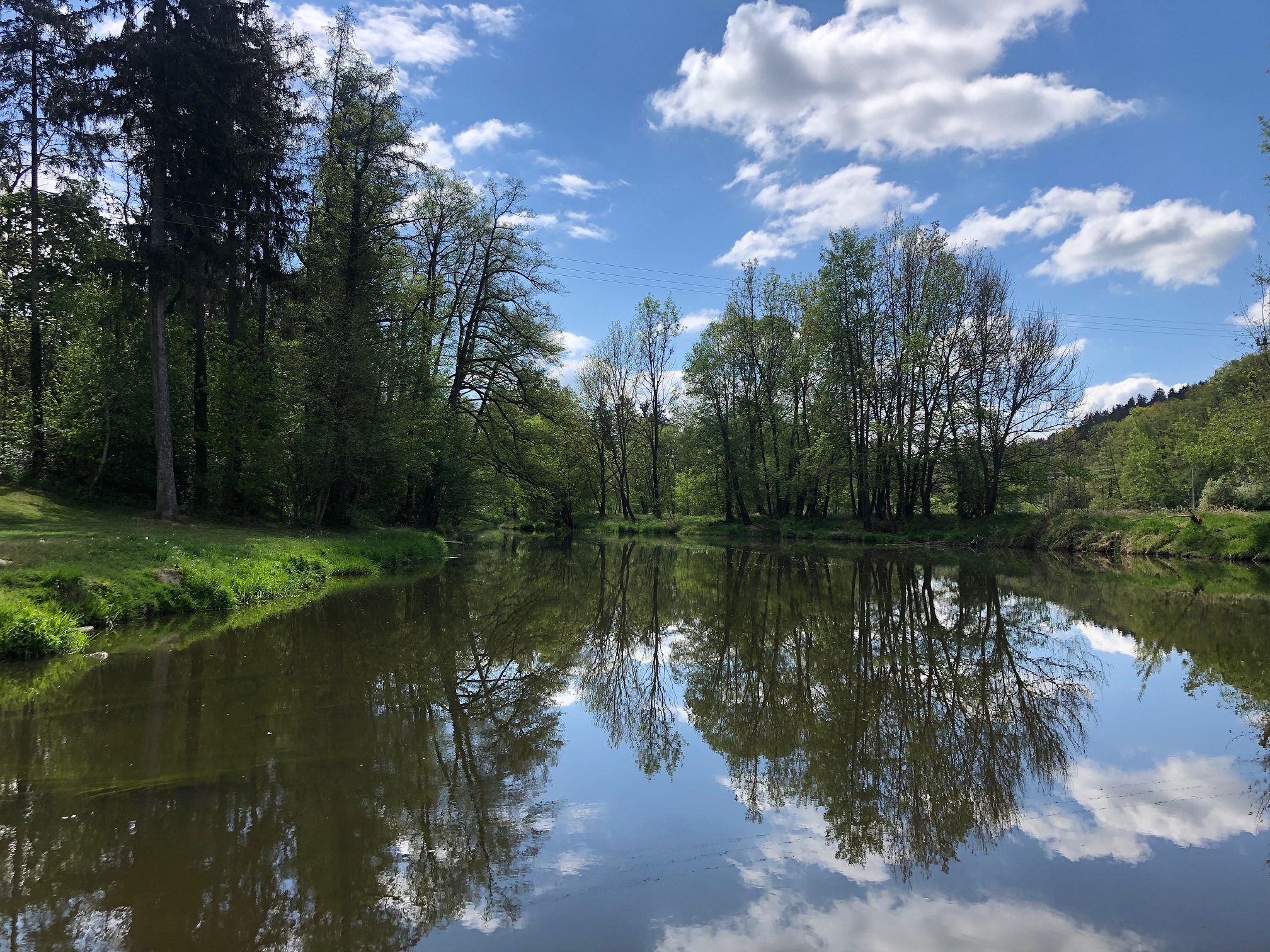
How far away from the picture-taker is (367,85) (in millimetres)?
20766

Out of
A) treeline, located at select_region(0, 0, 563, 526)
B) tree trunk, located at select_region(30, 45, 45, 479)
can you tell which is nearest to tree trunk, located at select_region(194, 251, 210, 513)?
treeline, located at select_region(0, 0, 563, 526)

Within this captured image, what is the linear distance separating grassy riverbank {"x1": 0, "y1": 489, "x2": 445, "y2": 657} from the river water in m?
0.75

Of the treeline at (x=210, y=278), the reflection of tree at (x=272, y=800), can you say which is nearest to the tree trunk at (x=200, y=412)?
the treeline at (x=210, y=278)

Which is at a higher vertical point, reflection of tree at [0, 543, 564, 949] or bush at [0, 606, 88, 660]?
bush at [0, 606, 88, 660]

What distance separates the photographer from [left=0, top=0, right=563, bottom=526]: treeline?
15.6 metres

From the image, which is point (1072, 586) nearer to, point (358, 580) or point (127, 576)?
point (358, 580)

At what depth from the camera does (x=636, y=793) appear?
5.10 m

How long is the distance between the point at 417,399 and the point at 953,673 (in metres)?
18.0

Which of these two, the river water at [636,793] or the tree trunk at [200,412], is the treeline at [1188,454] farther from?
the tree trunk at [200,412]

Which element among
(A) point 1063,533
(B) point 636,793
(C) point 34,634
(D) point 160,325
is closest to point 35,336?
(D) point 160,325

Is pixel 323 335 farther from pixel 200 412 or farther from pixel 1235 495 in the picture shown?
pixel 1235 495

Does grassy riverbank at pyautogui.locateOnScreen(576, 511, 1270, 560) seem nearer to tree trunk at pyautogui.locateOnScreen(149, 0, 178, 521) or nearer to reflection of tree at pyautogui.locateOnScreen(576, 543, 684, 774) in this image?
reflection of tree at pyautogui.locateOnScreen(576, 543, 684, 774)

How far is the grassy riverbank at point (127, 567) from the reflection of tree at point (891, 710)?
8159mm

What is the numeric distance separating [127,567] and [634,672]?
27.3ft
